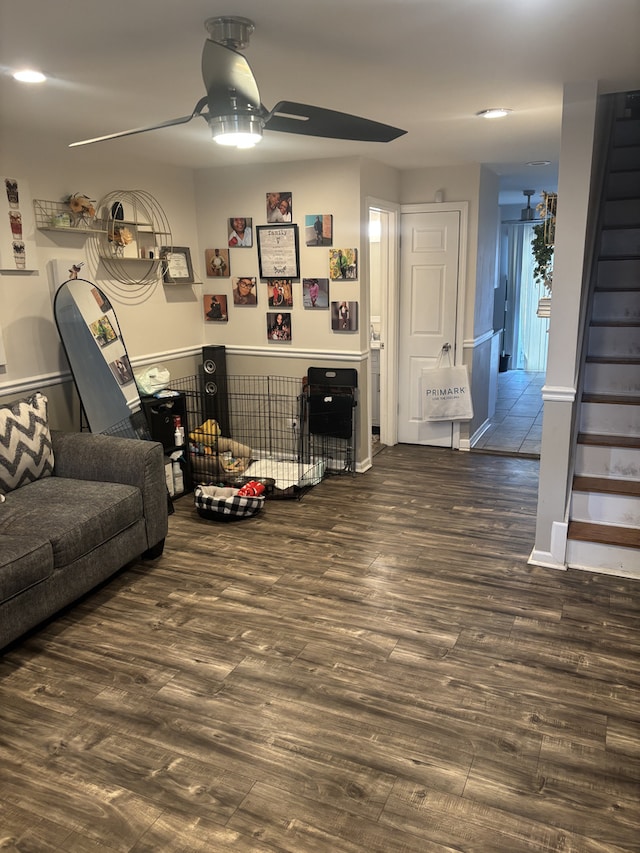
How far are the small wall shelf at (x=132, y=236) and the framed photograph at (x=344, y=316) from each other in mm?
1350

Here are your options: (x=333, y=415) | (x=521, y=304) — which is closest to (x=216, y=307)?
(x=333, y=415)

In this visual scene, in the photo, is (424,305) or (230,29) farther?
(424,305)

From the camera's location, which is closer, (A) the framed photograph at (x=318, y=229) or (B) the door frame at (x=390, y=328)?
(A) the framed photograph at (x=318, y=229)

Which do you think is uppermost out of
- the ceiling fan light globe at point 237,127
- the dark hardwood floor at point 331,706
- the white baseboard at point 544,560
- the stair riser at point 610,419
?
the ceiling fan light globe at point 237,127

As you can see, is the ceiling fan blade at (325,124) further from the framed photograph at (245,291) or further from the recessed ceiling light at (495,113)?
the framed photograph at (245,291)

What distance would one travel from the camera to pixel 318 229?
4773mm

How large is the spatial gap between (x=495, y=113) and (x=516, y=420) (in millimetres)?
3824

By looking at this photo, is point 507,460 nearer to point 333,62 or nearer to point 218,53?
point 333,62

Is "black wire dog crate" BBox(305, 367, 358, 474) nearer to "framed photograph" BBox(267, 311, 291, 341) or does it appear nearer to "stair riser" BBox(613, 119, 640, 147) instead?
"framed photograph" BBox(267, 311, 291, 341)

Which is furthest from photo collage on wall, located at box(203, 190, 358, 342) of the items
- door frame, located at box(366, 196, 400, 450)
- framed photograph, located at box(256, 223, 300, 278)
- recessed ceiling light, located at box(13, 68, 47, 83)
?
recessed ceiling light, located at box(13, 68, 47, 83)

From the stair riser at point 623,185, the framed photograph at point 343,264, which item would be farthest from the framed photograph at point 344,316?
the stair riser at point 623,185

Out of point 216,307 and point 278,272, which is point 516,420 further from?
point 216,307

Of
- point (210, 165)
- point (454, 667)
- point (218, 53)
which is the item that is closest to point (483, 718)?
point (454, 667)

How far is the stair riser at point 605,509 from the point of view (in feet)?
11.4
